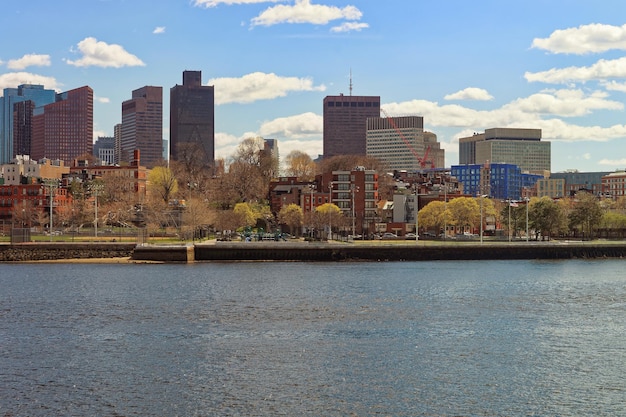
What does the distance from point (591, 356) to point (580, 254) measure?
89888 millimetres

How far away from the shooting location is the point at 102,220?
528 feet

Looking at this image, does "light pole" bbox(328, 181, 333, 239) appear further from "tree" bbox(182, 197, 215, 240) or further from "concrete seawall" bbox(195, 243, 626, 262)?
"concrete seawall" bbox(195, 243, 626, 262)

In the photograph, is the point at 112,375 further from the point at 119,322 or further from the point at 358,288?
the point at 358,288

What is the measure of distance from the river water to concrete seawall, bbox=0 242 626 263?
86.4 ft

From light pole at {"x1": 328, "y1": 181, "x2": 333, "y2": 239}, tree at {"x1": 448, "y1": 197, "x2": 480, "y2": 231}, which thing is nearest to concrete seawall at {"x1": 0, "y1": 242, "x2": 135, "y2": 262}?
light pole at {"x1": 328, "y1": 181, "x2": 333, "y2": 239}

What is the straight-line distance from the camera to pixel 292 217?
170m

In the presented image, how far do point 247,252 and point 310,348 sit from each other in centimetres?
6964

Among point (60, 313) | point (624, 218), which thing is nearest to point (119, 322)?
point (60, 313)

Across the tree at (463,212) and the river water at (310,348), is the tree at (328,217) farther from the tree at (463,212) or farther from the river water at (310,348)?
the river water at (310,348)

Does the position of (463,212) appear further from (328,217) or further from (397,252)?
(397,252)

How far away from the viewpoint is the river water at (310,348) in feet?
128

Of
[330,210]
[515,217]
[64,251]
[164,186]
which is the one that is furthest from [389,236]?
[64,251]

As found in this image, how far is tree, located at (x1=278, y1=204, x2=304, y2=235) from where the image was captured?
17025 centimetres

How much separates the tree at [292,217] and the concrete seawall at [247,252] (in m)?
43.5
